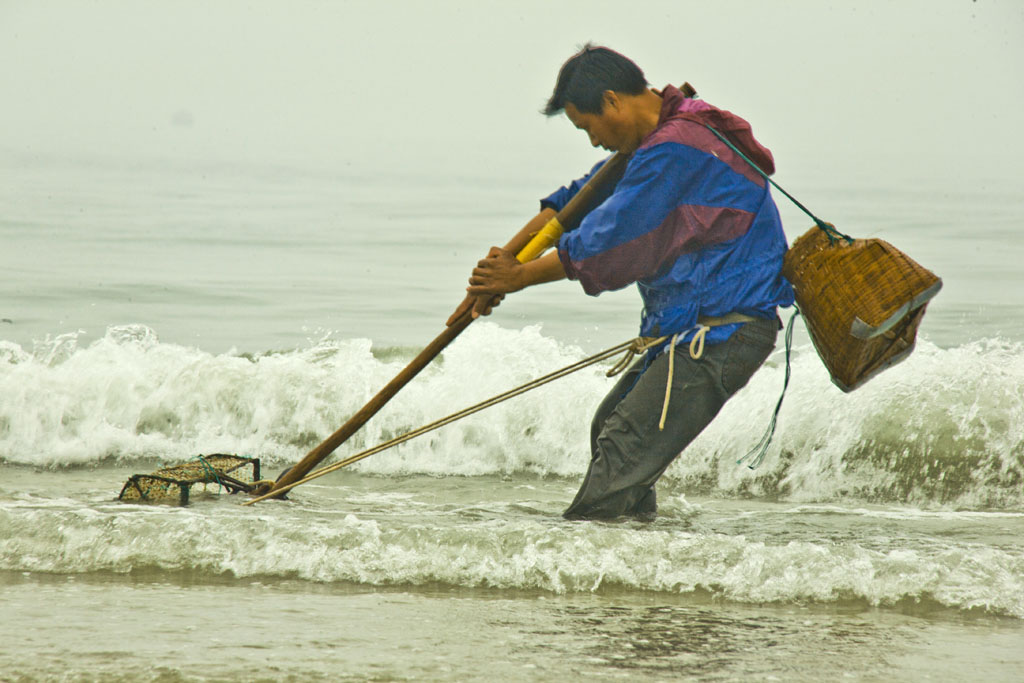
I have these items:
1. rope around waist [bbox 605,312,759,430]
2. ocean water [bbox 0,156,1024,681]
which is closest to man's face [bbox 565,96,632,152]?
rope around waist [bbox 605,312,759,430]

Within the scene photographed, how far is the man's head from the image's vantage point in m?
3.48

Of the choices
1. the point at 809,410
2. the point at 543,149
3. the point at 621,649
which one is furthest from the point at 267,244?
the point at 543,149

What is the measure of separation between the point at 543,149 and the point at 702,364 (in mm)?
33773

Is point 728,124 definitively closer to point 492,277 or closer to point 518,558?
point 492,277

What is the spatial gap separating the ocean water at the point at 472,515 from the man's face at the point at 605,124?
4.13 feet

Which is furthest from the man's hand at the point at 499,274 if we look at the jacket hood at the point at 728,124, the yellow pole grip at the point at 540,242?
the jacket hood at the point at 728,124

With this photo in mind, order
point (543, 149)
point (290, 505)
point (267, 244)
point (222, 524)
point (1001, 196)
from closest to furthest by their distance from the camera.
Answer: point (222, 524), point (290, 505), point (267, 244), point (1001, 196), point (543, 149)

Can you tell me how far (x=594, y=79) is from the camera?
→ 3.47 meters

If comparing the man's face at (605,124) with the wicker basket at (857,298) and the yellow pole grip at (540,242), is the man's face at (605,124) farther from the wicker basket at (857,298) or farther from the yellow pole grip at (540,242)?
the wicker basket at (857,298)

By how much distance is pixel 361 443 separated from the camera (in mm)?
6344

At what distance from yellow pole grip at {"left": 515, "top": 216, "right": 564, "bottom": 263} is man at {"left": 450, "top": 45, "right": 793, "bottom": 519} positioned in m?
0.15

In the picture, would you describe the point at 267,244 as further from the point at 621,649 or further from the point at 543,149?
the point at 543,149

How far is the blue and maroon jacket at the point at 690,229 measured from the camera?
3391mm

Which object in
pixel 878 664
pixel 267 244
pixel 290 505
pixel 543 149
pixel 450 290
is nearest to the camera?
pixel 878 664
